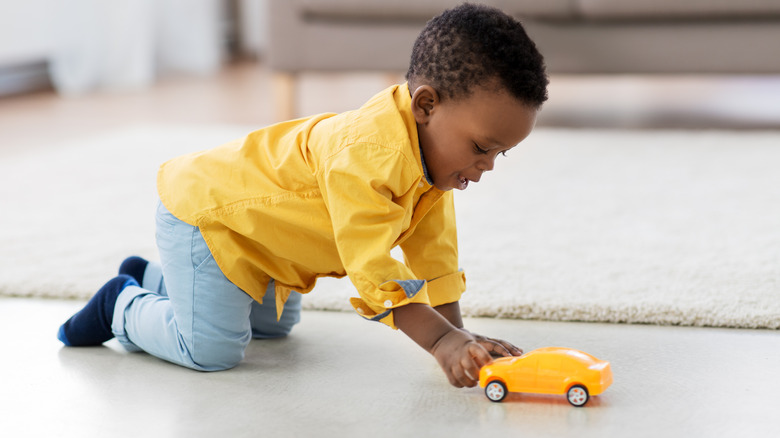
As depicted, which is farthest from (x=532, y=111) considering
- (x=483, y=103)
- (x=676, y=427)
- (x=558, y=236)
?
(x=558, y=236)

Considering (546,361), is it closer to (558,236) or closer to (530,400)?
(530,400)

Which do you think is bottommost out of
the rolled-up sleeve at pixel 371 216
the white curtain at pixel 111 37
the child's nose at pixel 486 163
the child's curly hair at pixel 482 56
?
the white curtain at pixel 111 37

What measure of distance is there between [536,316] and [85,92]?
9.47 ft

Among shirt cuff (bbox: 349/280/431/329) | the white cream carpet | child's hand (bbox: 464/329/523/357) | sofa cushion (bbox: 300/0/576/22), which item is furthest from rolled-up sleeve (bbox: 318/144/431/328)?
sofa cushion (bbox: 300/0/576/22)

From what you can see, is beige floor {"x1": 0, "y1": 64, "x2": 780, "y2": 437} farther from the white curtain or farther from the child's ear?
the white curtain

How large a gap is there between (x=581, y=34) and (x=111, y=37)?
7.01ft

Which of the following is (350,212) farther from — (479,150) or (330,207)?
(479,150)

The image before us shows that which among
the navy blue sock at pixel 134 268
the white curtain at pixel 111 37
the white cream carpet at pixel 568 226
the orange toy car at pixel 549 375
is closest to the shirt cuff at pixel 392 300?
the orange toy car at pixel 549 375

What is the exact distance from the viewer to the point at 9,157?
2283 millimetres

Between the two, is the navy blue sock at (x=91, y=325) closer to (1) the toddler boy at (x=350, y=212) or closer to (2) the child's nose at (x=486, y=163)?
(1) the toddler boy at (x=350, y=212)

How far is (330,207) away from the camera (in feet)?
2.96

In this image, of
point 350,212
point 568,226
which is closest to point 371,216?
point 350,212

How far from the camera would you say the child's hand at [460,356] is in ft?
2.94

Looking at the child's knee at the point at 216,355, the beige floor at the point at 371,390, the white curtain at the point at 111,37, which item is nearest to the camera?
the beige floor at the point at 371,390
